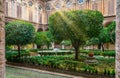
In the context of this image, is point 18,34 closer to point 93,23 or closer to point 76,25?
point 76,25

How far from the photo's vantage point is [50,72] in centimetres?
1077

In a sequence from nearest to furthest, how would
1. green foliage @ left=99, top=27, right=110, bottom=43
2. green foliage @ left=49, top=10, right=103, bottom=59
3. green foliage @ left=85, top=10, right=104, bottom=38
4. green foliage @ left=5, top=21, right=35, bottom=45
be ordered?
green foliage @ left=49, top=10, right=103, bottom=59, green foliage @ left=5, top=21, right=35, bottom=45, green foliage @ left=85, top=10, right=104, bottom=38, green foliage @ left=99, top=27, right=110, bottom=43

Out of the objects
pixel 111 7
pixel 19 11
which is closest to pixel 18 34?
pixel 19 11

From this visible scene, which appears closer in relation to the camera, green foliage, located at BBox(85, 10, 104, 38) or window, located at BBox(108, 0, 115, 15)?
green foliage, located at BBox(85, 10, 104, 38)

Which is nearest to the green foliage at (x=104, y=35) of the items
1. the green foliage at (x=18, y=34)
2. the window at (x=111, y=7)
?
the window at (x=111, y=7)

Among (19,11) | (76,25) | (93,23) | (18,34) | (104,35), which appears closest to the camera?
(76,25)

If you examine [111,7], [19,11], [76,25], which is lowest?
[76,25]

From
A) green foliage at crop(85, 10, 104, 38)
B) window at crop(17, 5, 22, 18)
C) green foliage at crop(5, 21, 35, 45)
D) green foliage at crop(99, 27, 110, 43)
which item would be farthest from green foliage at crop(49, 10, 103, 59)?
window at crop(17, 5, 22, 18)

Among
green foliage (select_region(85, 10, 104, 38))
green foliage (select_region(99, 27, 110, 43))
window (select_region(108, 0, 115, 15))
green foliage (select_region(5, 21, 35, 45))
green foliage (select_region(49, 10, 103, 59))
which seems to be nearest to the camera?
green foliage (select_region(49, 10, 103, 59))

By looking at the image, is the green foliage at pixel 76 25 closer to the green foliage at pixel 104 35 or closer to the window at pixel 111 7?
the green foliage at pixel 104 35

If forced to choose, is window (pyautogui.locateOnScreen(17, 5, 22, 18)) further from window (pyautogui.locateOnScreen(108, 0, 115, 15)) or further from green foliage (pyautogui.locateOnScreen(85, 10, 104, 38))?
green foliage (pyautogui.locateOnScreen(85, 10, 104, 38))

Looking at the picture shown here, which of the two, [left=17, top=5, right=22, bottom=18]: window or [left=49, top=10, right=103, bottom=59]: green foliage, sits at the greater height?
[left=17, top=5, right=22, bottom=18]: window

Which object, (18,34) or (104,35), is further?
(104,35)

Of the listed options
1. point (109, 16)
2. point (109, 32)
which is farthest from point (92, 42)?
point (109, 32)
